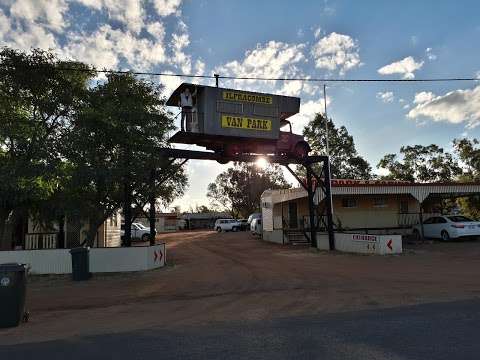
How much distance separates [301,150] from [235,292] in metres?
11.7

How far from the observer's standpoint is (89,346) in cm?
607

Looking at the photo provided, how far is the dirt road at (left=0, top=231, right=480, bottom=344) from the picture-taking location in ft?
25.7

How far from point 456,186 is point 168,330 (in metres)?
23.2

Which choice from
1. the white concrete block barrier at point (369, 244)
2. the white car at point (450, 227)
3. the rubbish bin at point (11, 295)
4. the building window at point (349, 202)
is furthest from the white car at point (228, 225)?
the rubbish bin at point (11, 295)

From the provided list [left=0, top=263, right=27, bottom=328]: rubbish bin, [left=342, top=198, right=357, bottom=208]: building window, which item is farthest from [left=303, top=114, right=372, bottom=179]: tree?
[left=0, top=263, right=27, bottom=328]: rubbish bin

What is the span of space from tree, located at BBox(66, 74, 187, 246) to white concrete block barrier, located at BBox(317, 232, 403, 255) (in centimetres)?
934

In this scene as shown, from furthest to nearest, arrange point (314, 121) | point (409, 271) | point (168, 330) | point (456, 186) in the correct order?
point (314, 121) < point (456, 186) < point (409, 271) < point (168, 330)

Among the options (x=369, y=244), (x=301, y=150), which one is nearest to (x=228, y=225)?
(x=301, y=150)

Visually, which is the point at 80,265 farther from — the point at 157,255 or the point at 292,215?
the point at 292,215

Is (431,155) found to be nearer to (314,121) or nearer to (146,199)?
(314,121)

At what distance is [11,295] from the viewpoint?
762 centimetres

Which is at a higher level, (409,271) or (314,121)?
(314,121)

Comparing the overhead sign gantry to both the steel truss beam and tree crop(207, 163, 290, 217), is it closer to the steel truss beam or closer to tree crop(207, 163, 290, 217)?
the steel truss beam

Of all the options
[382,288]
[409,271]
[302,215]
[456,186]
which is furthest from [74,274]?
[456,186]
